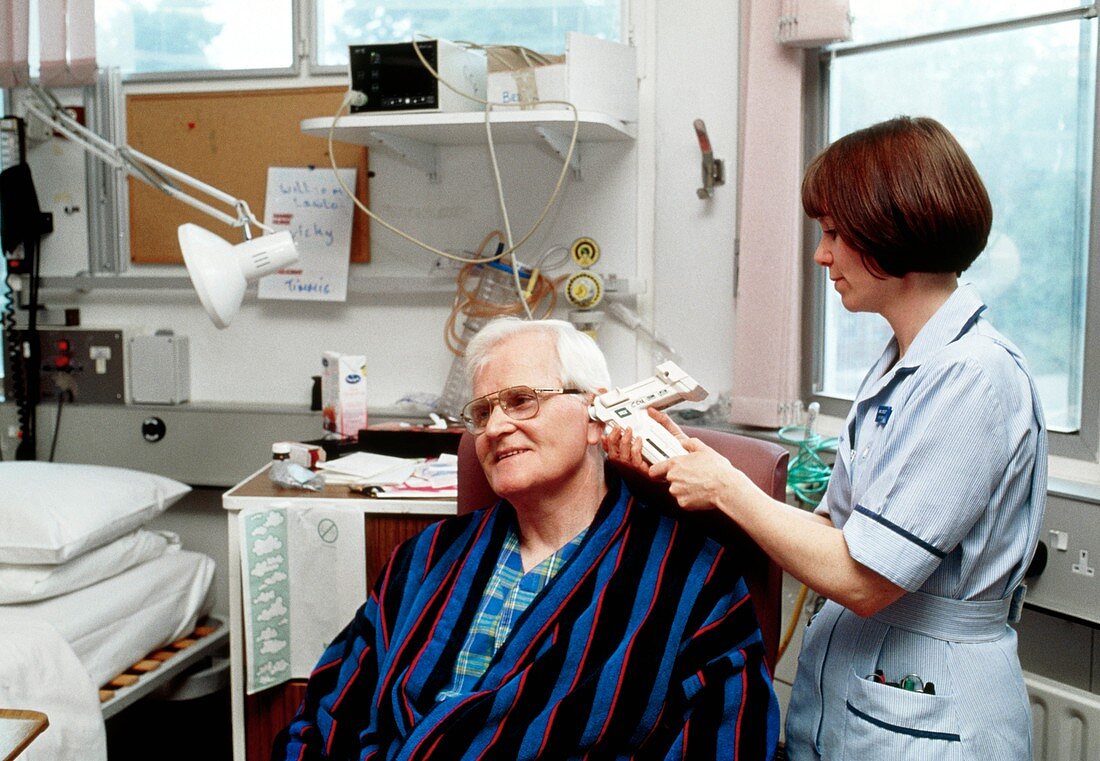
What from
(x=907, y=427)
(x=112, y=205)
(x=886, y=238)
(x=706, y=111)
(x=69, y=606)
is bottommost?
(x=69, y=606)

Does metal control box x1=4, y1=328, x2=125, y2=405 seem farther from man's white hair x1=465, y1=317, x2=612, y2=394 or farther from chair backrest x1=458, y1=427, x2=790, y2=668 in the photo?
chair backrest x1=458, y1=427, x2=790, y2=668

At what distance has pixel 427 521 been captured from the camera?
6.93 feet

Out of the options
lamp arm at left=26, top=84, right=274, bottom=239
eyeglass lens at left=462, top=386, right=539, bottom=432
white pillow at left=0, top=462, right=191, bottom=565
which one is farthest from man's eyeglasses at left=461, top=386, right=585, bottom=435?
white pillow at left=0, top=462, right=191, bottom=565

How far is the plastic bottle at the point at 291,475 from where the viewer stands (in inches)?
85.6

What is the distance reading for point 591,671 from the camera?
4.60 feet

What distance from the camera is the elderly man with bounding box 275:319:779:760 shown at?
4.52 feet

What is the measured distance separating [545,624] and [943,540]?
0.55 meters

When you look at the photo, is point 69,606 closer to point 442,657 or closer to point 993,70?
point 442,657

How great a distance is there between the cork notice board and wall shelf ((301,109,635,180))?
0.21 meters

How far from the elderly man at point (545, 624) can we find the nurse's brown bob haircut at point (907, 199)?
0.49 m

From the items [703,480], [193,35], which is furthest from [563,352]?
[193,35]

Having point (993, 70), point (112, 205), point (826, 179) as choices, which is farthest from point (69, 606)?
point (993, 70)

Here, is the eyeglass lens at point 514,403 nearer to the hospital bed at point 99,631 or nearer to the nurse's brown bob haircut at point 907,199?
the nurse's brown bob haircut at point 907,199

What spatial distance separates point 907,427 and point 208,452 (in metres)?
2.22
